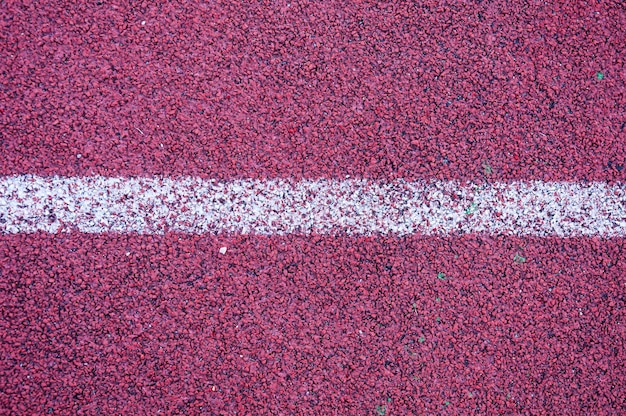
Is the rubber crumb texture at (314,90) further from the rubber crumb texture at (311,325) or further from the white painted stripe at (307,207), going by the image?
the rubber crumb texture at (311,325)

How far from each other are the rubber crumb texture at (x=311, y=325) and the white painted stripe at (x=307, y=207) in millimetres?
54

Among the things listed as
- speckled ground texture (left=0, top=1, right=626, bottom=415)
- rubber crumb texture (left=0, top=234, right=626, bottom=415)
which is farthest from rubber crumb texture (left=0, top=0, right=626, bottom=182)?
rubber crumb texture (left=0, top=234, right=626, bottom=415)

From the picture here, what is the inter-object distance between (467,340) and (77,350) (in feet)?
5.24

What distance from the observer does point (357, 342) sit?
1.83 metres

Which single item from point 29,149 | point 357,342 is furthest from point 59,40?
point 357,342

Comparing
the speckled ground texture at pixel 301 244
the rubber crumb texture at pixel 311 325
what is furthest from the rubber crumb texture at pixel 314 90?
the rubber crumb texture at pixel 311 325

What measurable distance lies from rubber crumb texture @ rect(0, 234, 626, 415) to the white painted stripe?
2.1 inches

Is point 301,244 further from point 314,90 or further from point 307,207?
point 314,90

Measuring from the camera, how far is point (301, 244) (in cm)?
184

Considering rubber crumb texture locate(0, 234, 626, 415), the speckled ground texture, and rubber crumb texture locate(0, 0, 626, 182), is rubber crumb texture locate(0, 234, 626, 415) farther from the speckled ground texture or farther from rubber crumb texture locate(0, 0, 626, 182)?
rubber crumb texture locate(0, 0, 626, 182)

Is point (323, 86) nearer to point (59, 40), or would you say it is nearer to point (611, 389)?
point (59, 40)

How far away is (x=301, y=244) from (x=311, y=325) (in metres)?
0.34

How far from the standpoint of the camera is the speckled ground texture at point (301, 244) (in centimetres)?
181

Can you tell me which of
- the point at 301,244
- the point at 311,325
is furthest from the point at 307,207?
the point at 311,325
